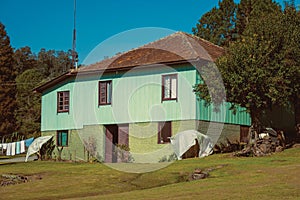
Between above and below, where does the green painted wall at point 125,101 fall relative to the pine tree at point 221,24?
below

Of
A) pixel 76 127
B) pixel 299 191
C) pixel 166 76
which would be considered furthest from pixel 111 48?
pixel 299 191

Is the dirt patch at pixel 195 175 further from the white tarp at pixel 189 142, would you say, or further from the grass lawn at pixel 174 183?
the white tarp at pixel 189 142

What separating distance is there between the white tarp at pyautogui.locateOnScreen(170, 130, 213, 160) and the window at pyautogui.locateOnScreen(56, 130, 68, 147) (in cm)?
974

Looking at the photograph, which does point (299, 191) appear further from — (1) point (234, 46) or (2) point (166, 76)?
(2) point (166, 76)

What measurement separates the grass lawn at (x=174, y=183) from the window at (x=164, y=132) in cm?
569

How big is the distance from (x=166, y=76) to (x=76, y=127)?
7908mm

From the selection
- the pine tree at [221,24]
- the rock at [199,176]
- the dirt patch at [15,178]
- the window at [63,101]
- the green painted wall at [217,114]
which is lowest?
→ the dirt patch at [15,178]

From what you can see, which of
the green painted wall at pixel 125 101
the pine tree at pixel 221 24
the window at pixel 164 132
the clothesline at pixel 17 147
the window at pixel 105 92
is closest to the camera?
the green painted wall at pixel 125 101

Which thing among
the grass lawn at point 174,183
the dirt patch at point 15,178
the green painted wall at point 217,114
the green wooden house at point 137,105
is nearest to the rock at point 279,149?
the grass lawn at point 174,183

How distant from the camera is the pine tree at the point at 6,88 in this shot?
54969 millimetres

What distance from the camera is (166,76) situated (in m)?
32.9

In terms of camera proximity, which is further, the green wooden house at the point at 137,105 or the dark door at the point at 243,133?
the dark door at the point at 243,133

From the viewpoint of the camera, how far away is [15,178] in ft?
80.8

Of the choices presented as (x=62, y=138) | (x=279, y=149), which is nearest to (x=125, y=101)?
(x=62, y=138)
